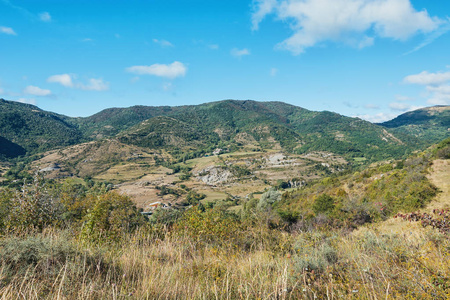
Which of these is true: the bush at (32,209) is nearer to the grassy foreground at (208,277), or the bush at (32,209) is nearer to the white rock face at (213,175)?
the grassy foreground at (208,277)

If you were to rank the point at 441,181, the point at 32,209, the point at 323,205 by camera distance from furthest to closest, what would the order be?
the point at 323,205 < the point at 441,181 < the point at 32,209

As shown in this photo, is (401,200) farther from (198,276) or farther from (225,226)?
(198,276)

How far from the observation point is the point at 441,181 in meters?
19.9

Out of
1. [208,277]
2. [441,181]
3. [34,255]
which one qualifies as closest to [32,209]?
[34,255]

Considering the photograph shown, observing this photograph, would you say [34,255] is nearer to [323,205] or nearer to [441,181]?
[441,181]

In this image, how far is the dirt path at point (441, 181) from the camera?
652 inches

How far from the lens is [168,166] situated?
7411 inches

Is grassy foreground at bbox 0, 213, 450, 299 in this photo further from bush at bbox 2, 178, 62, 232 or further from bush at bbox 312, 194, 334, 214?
bush at bbox 312, 194, 334, 214

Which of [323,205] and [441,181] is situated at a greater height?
[441,181]

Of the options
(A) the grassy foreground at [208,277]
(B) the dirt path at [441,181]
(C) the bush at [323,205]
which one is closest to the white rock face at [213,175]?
(C) the bush at [323,205]

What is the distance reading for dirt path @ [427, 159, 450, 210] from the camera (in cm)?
1656

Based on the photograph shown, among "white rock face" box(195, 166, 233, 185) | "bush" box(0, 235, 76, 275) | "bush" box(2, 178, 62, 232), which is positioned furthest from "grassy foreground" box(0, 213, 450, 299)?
"white rock face" box(195, 166, 233, 185)

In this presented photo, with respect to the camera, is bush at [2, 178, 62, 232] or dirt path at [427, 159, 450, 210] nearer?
bush at [2, 178, 62, 232]

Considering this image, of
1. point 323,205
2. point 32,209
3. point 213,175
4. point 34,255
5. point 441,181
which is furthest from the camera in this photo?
point 213,175
